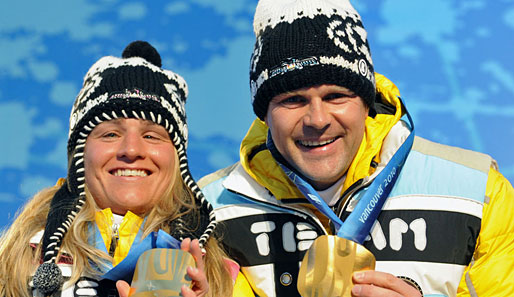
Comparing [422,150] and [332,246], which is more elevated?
[422,150]

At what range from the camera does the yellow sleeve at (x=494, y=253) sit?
288 cm

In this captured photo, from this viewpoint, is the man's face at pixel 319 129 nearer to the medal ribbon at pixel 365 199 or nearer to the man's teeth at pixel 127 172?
the medal ribbon at pixel 365 199

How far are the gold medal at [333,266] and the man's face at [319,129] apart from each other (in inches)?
25.1

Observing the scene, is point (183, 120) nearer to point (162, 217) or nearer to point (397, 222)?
point (162, 217)

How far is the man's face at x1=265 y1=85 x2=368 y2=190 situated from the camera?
297 cm

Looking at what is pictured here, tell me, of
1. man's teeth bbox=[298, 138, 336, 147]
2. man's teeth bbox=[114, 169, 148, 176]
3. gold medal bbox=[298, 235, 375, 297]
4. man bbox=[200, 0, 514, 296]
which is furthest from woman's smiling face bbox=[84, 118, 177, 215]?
gold medal bbox=[298, 235, 375, 297]

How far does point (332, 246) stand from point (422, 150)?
1.03m

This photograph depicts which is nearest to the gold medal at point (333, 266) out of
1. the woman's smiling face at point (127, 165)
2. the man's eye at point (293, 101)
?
the man's eye at point (293, 101)

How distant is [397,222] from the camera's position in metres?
2.99

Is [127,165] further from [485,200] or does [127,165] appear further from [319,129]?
[485,200]

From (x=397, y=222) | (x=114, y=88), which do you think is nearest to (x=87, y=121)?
(x=114, y=88)

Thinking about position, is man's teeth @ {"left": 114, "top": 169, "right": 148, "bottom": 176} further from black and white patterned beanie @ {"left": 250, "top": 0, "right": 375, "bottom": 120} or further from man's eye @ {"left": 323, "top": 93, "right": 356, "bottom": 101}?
man's eye @ {"left": 323, "top": 93, "right": 356, "bottom": 101}

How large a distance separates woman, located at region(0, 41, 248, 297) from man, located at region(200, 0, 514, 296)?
0.27 metres

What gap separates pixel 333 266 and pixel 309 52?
1.06 metres
